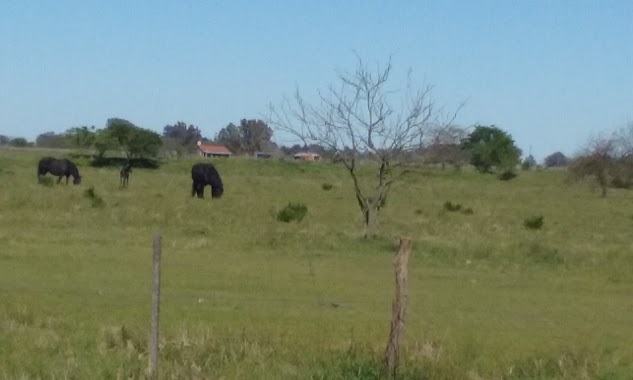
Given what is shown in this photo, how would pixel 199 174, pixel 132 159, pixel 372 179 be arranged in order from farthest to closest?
pixel 132 159 < pixel 372 179 < pixel 199 174

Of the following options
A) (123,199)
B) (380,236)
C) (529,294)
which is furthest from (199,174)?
(529,294)

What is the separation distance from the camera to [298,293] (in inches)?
730

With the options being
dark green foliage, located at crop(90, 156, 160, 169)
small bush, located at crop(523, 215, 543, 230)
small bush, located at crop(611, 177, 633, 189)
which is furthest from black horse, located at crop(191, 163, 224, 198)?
dark green foliage, located at crop(90, 156, 160, 169)

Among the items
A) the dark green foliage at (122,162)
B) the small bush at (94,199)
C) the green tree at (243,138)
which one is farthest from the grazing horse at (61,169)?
the green tree at (243,138)

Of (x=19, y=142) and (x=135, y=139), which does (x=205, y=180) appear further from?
(x=19, y=142)

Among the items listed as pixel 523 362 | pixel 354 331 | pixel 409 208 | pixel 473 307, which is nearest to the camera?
pixel 523 362

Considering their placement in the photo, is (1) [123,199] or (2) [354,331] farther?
(1) [123,199]

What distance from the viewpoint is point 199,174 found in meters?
47.7

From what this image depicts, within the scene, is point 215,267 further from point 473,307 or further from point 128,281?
point 473,307

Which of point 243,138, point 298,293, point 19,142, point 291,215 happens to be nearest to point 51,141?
point 19,142

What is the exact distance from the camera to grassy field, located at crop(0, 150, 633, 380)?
36.6 ft

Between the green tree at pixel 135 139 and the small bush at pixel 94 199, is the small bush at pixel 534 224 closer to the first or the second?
the small bush at pixel 94 199

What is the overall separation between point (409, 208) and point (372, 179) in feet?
32.5

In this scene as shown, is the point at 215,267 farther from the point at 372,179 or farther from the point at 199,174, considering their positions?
the point at 372,179
